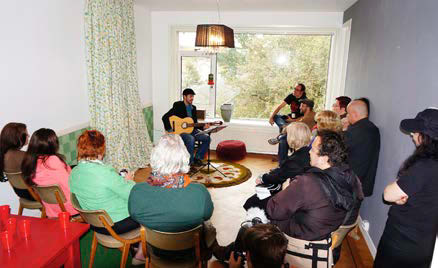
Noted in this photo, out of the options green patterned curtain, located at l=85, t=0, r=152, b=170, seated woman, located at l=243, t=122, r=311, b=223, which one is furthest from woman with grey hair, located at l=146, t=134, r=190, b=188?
green patterned curtain, located at l=85, t=0, r=152, b=170

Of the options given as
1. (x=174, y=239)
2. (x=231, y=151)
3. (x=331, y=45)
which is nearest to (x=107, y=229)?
(x=174, y=239)

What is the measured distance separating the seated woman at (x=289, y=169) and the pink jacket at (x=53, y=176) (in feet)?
5.31

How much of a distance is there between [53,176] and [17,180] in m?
0.28

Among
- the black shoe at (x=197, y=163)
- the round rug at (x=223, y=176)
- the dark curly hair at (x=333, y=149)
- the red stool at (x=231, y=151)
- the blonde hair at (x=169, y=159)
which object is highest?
the dark curly hair at (x=333, y=149)

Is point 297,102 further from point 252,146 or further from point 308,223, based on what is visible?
point 308,223

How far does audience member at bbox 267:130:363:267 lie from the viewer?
5.94 feet

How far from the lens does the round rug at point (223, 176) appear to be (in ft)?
15.3

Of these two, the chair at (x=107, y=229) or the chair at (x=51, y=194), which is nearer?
the chair at (x=107, y=229)

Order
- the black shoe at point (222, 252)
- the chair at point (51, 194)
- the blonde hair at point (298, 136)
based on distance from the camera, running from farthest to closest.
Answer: the blonde hair at point (298, 136), the black shoe at point (222, 252), the chair at point (51, 194)

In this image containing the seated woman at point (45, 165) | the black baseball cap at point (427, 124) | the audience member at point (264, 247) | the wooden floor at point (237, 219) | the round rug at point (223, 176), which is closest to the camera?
the audience member at point (264, 247)

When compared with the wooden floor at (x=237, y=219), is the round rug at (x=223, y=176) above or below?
above

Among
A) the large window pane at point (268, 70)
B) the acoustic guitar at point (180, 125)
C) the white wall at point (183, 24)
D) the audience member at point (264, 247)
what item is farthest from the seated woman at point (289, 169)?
the large window pane at point (268, 70)

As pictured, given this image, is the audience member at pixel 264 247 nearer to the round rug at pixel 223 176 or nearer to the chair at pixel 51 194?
the chair at pixel 51 194

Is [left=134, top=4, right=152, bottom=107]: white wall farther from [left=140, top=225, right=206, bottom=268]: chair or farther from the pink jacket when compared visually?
[left=140, top=225, right=206, bottom=268]: chair
